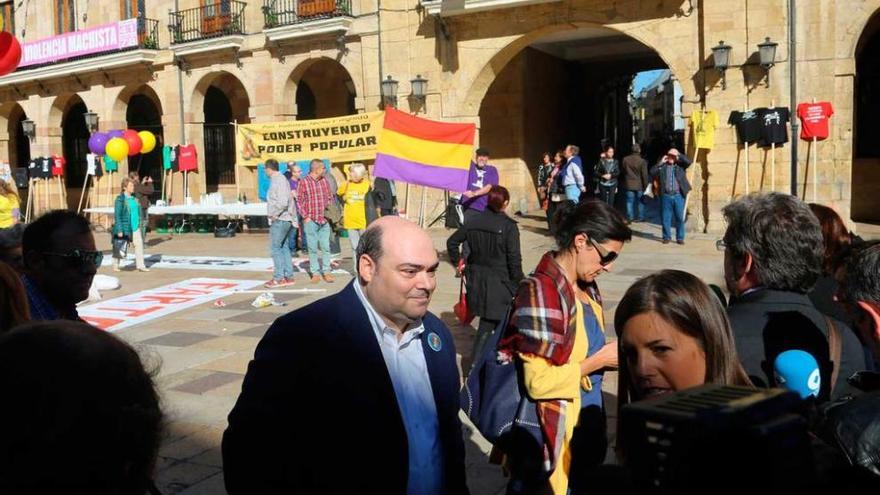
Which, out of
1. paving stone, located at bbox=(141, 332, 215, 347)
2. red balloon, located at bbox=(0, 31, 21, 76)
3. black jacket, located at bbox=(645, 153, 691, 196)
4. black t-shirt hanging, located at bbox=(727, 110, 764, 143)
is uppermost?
red balloon, located at bbox=(0, 31, 21, 76)

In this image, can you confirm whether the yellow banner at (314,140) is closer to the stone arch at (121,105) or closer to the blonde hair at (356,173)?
the blonde hair at (356,173)

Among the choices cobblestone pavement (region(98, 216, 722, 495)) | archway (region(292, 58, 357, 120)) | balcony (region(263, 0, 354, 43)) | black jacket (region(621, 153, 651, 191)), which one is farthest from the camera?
archway (region(292, 58, 357, 120))

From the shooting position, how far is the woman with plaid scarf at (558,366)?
295 cm

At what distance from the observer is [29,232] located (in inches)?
135

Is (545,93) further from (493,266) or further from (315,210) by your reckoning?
(493,266)

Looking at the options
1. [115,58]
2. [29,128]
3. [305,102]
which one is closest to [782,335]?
[305,102]

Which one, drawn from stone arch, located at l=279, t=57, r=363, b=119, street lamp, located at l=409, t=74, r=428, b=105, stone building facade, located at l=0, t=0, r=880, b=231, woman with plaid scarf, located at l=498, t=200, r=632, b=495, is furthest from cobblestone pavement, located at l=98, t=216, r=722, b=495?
stone arch, located at l=279, t=57, r=363, b=119

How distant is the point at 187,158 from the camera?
22.4 meters

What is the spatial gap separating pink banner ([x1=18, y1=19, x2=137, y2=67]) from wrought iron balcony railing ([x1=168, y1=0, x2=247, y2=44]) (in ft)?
4.39

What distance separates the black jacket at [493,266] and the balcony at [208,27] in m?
17.1

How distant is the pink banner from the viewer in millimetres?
23156

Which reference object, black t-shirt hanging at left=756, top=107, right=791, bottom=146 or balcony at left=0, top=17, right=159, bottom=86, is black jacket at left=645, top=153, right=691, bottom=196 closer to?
A: black t-shirt hanging at left=756, top=107, right=791, bottom=146

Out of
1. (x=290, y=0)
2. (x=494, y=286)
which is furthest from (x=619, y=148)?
(x=494, y=286)

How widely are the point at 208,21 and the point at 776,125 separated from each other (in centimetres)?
1540
